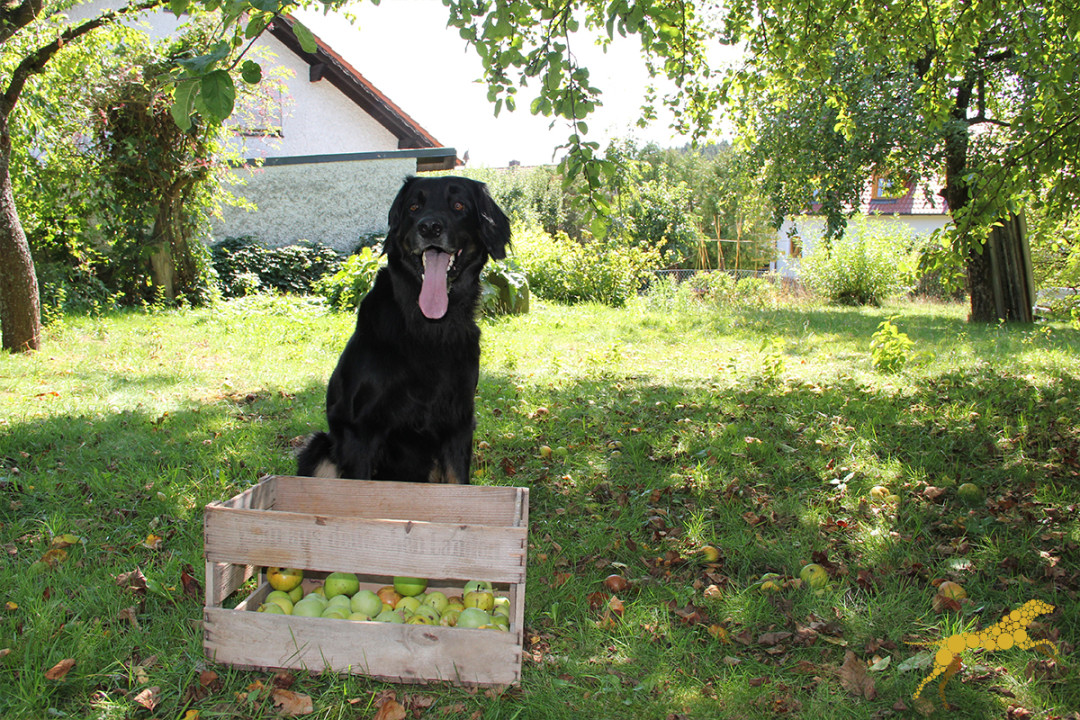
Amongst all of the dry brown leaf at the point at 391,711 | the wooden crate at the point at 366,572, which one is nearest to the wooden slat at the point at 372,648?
the wooden crate at the point at 366,572

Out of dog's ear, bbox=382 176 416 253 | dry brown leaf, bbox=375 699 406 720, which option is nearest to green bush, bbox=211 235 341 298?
dog's ear, bbox=382 176 416 253

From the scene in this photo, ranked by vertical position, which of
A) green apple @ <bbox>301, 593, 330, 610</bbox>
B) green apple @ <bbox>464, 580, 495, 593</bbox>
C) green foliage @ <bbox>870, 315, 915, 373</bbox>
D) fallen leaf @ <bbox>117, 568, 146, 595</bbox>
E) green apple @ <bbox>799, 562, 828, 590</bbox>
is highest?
green foliage @ <bbox>870, 315, 915, 373</bbox>

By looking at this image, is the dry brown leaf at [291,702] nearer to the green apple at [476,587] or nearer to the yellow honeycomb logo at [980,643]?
the green apple at [476,587]

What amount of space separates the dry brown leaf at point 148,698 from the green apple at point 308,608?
429 mm

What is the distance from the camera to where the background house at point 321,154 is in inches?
603

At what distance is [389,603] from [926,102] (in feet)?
20.9

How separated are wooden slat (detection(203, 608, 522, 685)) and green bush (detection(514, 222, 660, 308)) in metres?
12.0

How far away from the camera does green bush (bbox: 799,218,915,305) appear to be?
16188mm

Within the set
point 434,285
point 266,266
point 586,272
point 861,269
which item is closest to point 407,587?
point 434,285

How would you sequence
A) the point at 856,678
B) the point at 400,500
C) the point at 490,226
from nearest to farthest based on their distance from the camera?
the point at 856,678
the point at 400,500
the point at 490,226

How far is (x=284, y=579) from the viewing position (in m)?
2.41

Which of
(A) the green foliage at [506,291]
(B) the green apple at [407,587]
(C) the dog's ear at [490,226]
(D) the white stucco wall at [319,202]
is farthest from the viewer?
(D) the white stucco wall at [319,202]

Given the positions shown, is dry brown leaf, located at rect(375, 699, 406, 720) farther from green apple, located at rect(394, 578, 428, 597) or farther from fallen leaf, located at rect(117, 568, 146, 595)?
fallen leaf, located at rect(117, 568, 146, 595)

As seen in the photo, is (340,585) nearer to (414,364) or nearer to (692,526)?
(414,364)
